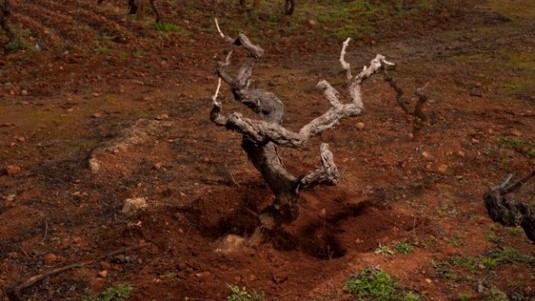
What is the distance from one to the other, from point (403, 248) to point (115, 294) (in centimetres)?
310

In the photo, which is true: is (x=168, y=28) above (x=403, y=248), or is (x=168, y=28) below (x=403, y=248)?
below

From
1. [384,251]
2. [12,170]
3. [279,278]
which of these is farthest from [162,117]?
[384,251]

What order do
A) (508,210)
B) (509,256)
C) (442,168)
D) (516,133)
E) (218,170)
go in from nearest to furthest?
(508,210)
(509,256)
(218,170)
(442,168)
(516,133)

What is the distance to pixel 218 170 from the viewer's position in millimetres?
8094

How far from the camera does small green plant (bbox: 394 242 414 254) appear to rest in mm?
6211

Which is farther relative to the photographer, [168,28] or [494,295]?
[168,28]

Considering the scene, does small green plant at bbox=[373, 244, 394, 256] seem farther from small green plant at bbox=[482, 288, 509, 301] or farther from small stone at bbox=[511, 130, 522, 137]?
small stone at bbox=[511, 130, 522, 137]

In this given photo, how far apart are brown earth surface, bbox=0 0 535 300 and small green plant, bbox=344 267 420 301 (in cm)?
13

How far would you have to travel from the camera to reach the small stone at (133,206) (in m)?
6.95

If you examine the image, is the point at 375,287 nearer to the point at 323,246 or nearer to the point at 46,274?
the point at 323,246

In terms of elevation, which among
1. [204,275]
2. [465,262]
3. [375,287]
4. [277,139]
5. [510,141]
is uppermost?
[277,139]

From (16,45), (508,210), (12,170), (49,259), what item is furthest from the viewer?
(16,45)

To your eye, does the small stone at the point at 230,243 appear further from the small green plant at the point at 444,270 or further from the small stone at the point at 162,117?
the small stone at the point at 162,117

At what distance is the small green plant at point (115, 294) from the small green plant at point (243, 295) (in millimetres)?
992
